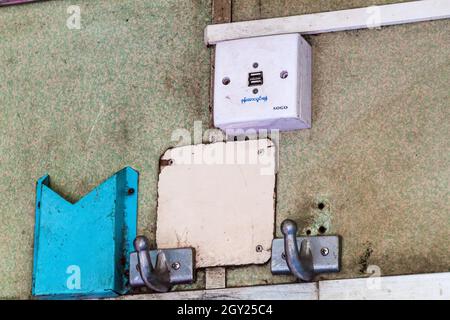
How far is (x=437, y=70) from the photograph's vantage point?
6.40 feet

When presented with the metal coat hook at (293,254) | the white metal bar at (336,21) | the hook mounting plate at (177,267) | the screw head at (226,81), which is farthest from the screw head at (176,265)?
the white metal bar at (336,21)

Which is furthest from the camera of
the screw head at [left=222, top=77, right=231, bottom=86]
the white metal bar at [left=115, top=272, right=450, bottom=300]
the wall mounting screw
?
the screw head at [left=222, top=77, right=231, bottom=86]

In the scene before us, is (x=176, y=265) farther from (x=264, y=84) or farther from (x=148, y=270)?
(x=264, y=84)

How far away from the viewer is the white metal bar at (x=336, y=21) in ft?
6.46

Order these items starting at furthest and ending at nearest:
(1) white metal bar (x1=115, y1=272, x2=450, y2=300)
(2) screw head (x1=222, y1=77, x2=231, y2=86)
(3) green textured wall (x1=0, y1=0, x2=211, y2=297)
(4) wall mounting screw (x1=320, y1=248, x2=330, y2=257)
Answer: (3) green textured wall (x1=0, y1=0, x2=211, y2=297) → (2) screw head (x1=222, y1=77, x2=231, y2=86) → (4) wall mounting screw (x1=320, y1=248, x2=330, y2=257) → (1) white metal bar (x1=115, y1=272, x2=450, y2=300)

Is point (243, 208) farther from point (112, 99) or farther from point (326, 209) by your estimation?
point (112, 99)

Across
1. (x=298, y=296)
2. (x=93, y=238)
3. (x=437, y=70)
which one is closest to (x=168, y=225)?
(x=93, y=238)

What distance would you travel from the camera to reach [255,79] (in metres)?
2.00

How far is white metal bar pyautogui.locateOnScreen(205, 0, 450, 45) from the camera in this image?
77.5 inches

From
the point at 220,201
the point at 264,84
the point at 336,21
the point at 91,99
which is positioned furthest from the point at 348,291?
the point at 91,99

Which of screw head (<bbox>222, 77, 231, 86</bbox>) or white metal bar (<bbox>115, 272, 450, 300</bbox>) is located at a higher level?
screw head (<bbox>222, 77, 231, 86</bbox>)

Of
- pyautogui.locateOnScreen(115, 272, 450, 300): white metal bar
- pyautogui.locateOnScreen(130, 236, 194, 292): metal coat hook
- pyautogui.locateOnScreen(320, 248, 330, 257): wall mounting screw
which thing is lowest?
pyautogui.locateOnScreen(115, 272, 450, 300): white metal bar

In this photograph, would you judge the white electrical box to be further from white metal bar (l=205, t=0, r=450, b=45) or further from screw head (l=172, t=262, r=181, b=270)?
screw head (l=172, t=262, r=181, b=270)

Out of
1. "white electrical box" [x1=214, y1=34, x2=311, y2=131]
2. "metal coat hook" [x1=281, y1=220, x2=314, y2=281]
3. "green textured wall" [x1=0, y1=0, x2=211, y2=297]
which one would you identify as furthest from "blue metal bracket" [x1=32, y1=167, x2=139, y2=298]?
"metal coat hook" [x1=281, y1=220, x2=314, y2=281]
